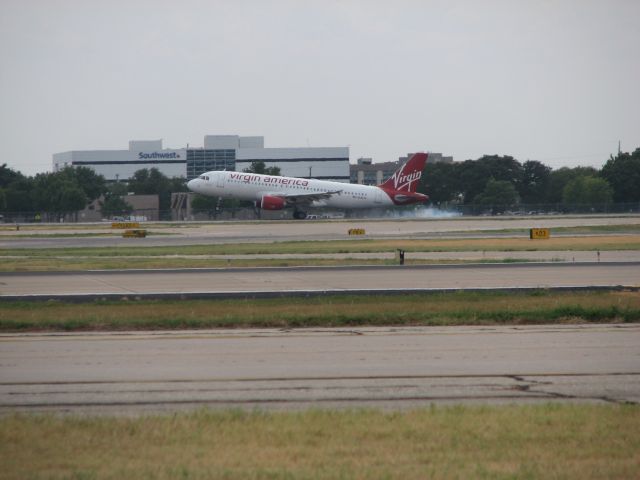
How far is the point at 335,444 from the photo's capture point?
9.74 metres

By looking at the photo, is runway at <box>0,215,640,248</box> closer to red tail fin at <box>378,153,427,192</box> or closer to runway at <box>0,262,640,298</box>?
red tail fin at <box>378,153,427,192</box>

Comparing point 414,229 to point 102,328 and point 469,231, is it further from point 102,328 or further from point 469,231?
point 102,328

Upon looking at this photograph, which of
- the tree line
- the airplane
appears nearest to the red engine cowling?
the airplane

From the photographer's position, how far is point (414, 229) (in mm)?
68500

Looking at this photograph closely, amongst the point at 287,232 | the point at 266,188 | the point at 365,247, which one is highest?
the point at 266,188

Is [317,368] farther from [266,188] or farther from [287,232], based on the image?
[266,188]

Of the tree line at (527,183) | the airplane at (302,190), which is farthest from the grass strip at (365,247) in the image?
the tree line at (527,183)

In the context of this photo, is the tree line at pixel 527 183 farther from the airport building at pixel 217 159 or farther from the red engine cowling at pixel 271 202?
the airport building at pixel 217 159

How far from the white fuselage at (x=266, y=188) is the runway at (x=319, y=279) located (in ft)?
162

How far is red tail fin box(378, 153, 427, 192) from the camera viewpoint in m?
88.2

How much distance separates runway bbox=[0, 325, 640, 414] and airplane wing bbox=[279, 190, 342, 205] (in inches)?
2562

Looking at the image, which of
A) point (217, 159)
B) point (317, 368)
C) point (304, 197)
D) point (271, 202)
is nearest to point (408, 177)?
point (304, 197)

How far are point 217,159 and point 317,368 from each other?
16856 centimetres

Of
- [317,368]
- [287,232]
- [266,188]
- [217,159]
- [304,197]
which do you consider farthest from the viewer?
[217,159]
